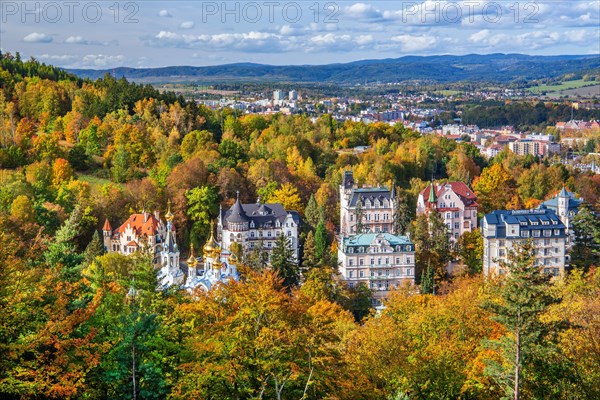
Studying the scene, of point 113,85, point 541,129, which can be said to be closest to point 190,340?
point 113,85

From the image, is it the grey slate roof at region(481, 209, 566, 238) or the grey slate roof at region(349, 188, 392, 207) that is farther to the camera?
the grey slate roof at region(349, 188, 392, 207)

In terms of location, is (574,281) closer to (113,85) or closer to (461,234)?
(461,234)

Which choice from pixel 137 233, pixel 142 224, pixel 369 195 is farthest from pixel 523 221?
pixel 137 233

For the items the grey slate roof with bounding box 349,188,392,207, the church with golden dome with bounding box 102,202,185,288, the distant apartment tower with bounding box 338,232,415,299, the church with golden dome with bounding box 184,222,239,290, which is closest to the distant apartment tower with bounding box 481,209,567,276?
the distant apartment tower with bounding box 338,232,415,299

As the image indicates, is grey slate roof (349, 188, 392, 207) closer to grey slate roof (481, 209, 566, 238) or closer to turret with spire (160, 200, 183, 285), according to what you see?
grey slate roof (481, 209, 566, 238)

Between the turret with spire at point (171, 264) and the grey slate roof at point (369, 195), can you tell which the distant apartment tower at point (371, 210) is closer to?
the grey slate roof at point (369, 195)

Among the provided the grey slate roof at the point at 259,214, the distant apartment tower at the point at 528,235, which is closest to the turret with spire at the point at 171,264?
the grey slate roof at the point at 259,214

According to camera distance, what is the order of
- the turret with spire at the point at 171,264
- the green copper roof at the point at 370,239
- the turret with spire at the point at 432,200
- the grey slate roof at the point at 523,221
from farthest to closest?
the turret with spire at the point at 432,200 < the grey slate roof at the point at 523,221 < the green copper roof at the point at 370,239 < the turret with spire at the point at 171,264
